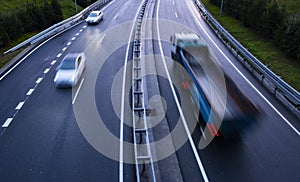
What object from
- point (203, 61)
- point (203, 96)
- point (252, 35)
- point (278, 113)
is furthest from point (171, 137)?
point (252, 35)

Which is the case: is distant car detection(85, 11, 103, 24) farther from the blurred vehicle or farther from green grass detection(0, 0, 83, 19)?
the blurred vehicle

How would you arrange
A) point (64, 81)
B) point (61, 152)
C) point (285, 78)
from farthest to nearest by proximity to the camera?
point (285, 78) < point (64, 81) < point (61, 152)

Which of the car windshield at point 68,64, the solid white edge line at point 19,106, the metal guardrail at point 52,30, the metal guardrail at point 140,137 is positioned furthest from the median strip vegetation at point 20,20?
the metal guardrail at point 140,137

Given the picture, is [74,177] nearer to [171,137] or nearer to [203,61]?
[171,137]

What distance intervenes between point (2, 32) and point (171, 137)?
19.6m

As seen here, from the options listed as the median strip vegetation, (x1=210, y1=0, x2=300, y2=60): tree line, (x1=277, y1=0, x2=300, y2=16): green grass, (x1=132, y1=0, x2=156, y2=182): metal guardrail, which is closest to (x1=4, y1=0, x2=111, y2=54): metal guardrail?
the median strip vegetation

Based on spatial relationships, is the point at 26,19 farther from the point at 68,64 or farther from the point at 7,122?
the point at 7,122

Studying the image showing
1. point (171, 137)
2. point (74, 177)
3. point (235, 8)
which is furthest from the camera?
point (235, 8)

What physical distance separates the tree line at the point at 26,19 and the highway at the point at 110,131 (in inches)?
190

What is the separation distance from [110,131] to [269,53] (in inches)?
638

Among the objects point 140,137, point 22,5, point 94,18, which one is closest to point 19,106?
point 140,137

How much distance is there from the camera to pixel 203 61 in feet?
43.0

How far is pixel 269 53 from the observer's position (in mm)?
21266

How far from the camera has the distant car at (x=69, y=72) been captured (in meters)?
15.7
